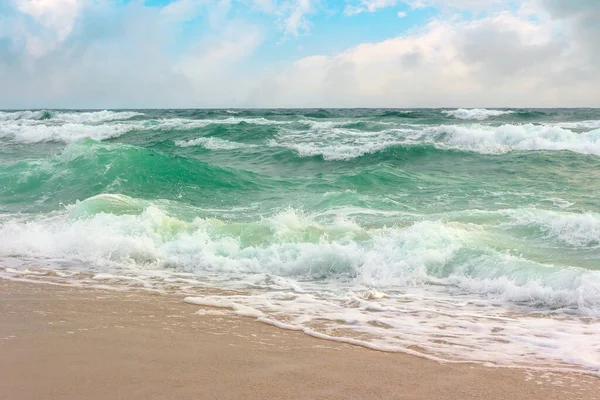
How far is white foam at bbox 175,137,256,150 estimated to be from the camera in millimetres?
22266

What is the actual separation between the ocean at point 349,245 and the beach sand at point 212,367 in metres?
0.32

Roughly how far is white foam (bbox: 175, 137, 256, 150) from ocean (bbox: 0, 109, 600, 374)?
20.0 ft

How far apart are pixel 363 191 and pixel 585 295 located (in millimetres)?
7828

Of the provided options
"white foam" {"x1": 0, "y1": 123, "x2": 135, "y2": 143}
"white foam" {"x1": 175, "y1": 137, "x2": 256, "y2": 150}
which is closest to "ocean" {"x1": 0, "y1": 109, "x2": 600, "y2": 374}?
"white foam" {"x1": 175, "y1": 137, "x2": 256, "y2": 150}

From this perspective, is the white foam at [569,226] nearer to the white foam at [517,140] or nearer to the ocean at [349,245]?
the ocean at [349,245]

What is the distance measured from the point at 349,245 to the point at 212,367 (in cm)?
371

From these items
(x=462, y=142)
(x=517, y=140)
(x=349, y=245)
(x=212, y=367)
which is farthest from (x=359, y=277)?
(x=517, y=140)

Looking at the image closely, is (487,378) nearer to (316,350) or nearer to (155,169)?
(316,350)

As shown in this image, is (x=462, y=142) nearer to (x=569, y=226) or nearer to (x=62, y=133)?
(x=569, y=226)

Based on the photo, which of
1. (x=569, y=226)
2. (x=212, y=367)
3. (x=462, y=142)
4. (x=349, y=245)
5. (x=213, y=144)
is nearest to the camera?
(x=212, y=367)

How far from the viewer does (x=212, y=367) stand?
336 cm

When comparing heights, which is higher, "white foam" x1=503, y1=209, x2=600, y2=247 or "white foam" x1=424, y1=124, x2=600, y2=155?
"white foam" x1=424, y1=124, x2=600, y2=155

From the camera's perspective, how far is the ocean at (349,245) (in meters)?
4.45

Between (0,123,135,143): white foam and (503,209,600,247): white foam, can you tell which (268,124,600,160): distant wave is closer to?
(503,209,600,247): white foam
